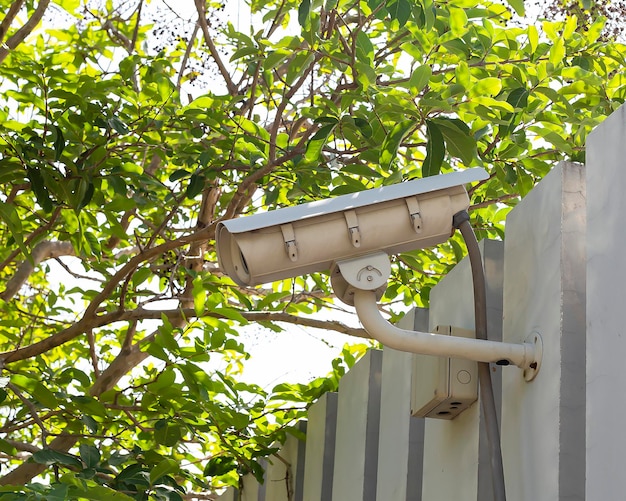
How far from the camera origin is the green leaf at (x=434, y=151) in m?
2.76

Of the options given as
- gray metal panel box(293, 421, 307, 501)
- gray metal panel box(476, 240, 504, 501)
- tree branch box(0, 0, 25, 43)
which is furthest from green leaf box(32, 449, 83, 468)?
tree branch box(0, 0, 25, 43)

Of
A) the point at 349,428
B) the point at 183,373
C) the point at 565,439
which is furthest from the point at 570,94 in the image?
the point at 565,439

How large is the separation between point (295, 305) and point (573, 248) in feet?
8.77

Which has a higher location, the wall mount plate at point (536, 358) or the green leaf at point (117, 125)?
the green leaf at point (117, 125)

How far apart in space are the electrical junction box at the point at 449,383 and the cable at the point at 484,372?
0.09 m

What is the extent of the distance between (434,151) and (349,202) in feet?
3.45

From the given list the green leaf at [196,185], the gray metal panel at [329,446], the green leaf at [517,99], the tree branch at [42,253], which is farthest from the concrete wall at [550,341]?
the tree branch at [42,253]

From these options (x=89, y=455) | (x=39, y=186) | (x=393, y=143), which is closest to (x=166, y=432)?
(x=89, y=455)

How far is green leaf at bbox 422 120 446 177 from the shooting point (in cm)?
276

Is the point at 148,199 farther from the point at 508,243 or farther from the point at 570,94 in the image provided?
the point at 508,243

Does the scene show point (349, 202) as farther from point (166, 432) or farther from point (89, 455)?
point (166, 432)

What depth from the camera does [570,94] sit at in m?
3.33

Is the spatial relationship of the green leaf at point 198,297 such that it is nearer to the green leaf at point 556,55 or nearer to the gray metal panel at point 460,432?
the gray metal panel at point 460,432

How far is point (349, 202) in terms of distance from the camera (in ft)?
5.77
